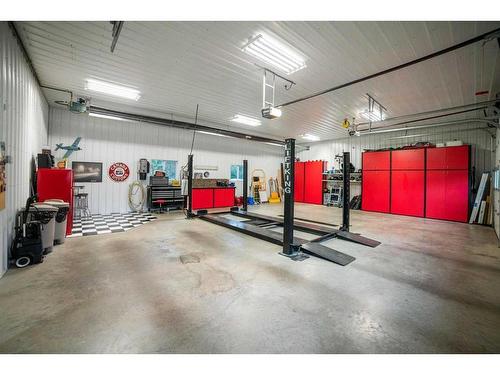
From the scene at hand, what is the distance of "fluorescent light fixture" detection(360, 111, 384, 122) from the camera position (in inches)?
262

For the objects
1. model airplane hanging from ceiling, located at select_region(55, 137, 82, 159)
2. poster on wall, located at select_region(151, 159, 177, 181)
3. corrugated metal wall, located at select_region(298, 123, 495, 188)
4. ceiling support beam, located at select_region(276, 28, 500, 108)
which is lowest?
poster on wall, located at select_region(151, 159, 177, 181)

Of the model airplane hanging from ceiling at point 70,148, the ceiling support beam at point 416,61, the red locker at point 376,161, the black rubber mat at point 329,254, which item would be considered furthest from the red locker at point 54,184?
the red locker at point 376,161

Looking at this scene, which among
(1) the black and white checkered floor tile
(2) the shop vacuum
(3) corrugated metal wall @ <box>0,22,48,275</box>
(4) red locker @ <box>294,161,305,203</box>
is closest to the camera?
(3) corrugated metal wall @ <box>0,22,48,275</box>

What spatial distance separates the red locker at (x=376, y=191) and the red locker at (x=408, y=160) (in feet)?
1.43

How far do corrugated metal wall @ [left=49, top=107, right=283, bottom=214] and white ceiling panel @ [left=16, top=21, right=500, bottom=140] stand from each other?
1.12m

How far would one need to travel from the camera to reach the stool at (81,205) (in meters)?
6.58

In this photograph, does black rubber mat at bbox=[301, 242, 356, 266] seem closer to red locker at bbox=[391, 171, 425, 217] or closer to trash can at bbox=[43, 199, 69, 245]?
trash can at bbox=[43, 199, 69, 245]

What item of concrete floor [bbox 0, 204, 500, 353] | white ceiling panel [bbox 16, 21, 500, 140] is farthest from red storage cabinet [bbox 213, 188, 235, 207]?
concrete floor [bbox 0, 204, 500, 353]

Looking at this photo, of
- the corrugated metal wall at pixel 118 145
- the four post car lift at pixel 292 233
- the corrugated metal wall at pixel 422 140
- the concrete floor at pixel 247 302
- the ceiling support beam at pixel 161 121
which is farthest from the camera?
the corrugated metal wall at pixel 422 140

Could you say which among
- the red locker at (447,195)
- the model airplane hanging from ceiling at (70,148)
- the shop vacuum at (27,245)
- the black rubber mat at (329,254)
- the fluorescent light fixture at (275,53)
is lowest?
the black rubber mat at (329,254)

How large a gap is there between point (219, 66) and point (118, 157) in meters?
5.28

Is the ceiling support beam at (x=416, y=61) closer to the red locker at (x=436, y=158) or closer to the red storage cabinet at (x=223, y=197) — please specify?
the red locker at (x=436, y=158)

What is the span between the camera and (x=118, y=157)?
7469mm
